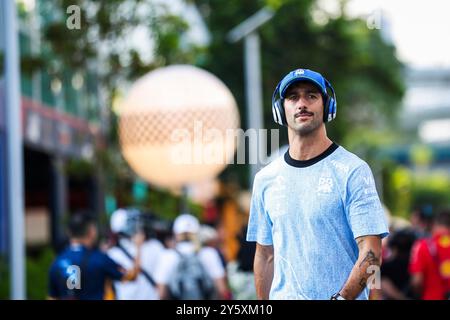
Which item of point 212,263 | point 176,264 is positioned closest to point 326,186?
point 176,264

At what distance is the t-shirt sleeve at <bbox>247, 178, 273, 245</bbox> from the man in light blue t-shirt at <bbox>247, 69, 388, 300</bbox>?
74mm

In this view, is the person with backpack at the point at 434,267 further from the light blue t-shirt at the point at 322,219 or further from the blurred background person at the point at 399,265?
the light blue t-shirt at the point at 322,219

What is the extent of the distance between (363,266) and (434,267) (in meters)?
5.19

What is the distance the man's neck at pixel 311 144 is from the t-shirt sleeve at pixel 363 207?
0.20 meters

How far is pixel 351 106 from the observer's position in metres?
31.7

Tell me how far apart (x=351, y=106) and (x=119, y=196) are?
682 inches

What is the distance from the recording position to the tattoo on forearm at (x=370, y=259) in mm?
3934

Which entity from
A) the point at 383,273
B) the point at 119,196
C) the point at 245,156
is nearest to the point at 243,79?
the point at 119,196

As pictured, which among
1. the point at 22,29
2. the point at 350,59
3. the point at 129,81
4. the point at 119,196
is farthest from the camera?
the point at 350,59

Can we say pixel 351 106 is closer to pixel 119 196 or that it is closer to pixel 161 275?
pixel 119 196

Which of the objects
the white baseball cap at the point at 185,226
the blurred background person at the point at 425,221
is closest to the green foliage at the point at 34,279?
the white baseball cap at the point at 185,226

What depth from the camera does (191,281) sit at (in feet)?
28.1
